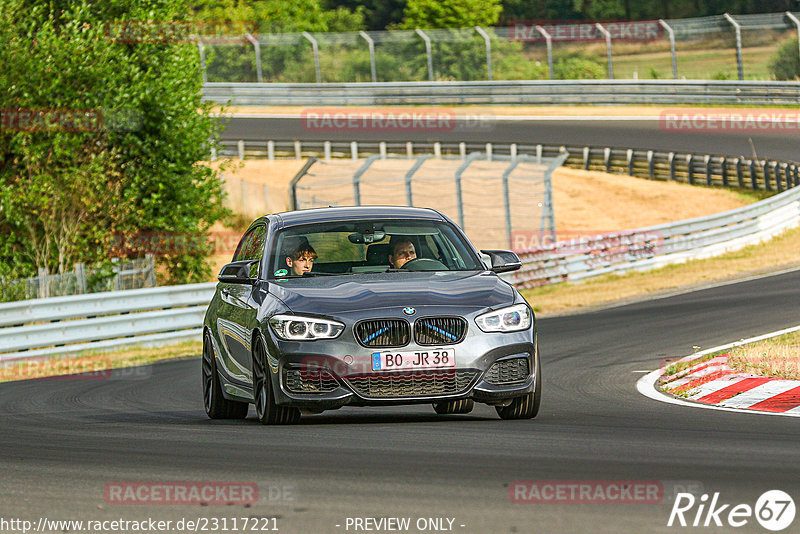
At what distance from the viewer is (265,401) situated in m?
9.16

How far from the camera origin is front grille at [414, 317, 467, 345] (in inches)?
341

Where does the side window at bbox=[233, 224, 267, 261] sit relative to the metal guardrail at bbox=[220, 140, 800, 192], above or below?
above

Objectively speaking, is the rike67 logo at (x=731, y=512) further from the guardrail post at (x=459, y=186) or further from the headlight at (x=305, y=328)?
the guardrail post at (x=459, y=186)

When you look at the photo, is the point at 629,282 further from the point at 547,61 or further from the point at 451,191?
the point at 547,61

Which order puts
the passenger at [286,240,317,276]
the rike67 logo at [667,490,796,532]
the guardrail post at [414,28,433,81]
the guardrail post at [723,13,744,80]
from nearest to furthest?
1. the rike67 logo at [667,490,796,532]
2. the passenger at [286,240,317,276]
3. the guardrail post at [723,13,744,80]
4. the guardrail post at [414,28,433,81]

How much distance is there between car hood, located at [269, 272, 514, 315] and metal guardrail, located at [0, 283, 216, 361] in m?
10.3

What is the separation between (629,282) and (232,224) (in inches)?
633

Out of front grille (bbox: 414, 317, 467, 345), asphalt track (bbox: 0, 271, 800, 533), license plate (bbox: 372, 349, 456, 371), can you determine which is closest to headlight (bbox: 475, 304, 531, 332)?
front grille (bbox: 414, 317, 467, 345)

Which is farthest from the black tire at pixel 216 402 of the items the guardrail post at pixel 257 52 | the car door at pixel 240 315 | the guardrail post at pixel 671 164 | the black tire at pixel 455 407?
the guardrail post at pixel 257 52

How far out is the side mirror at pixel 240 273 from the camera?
9.94 metres

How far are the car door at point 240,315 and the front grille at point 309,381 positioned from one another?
75 cm

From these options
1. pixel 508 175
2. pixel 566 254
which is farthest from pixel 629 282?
pixel 508 175

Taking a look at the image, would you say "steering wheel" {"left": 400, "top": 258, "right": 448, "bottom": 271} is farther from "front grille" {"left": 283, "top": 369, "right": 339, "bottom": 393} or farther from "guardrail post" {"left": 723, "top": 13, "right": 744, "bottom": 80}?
"guardrail post" {"left": 723, "top": 13, "right": 744, "bottom": 80}

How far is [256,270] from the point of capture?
10062mm
